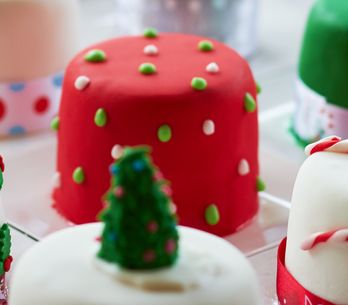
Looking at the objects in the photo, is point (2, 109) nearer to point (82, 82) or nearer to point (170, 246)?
point (82, 82)

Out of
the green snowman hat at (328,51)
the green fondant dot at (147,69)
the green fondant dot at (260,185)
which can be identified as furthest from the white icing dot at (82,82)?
the green snowman hat at (328,51)

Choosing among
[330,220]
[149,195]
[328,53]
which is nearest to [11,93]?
[328,53]

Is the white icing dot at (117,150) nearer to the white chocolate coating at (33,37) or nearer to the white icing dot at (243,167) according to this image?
the white icing dot at (243,167)

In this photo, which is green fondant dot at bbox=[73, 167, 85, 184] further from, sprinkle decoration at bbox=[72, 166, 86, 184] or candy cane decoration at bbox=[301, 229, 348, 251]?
candy cane decoration at bbox=[301, 229, 348, 251]

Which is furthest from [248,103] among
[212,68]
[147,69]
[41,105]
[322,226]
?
[41,105]

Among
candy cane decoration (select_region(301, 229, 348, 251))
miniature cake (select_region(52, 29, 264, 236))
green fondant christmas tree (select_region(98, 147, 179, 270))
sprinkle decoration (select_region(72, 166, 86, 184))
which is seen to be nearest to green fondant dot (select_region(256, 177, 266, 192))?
miniature cake (select_region(52, 29, 264, 236))

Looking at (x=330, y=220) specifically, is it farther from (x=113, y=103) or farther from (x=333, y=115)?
(x=333, y=115)

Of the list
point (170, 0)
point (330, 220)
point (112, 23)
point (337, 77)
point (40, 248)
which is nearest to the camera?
point (40, 248)
